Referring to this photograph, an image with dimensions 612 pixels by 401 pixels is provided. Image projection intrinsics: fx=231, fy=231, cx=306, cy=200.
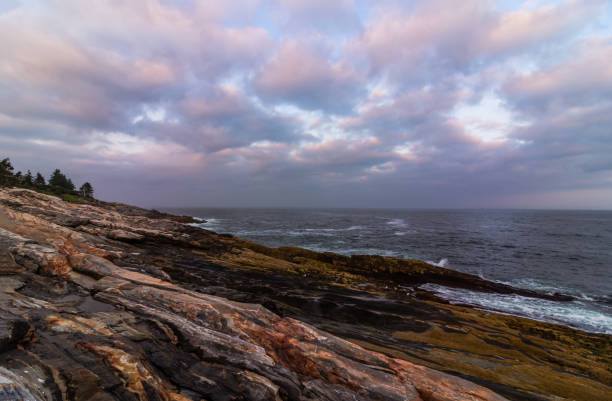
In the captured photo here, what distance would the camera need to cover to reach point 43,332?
19.4ft

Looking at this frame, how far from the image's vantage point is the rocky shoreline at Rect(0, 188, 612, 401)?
546 cm

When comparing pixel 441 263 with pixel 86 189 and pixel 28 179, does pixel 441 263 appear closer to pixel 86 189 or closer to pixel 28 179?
pixel 28 179

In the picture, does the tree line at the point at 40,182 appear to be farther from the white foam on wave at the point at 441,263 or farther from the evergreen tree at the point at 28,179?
the white foam on wave at the point at 441,263

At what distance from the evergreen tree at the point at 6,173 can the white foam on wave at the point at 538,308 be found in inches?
3890

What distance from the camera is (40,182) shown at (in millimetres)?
77750

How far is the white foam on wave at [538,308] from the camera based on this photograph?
20.2 meters

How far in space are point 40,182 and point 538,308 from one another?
126 metres

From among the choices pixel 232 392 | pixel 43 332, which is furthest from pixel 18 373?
pixel 232 392

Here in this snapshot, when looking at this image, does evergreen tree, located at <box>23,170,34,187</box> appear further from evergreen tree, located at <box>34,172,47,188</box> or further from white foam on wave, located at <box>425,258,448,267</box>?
white foam on wave, located at <box>425,258,448,267</box>

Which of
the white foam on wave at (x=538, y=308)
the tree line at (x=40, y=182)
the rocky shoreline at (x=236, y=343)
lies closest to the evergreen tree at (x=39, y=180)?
the tree line at (x=40, y=182)

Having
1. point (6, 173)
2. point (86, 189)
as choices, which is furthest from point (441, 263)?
point (86, 189)

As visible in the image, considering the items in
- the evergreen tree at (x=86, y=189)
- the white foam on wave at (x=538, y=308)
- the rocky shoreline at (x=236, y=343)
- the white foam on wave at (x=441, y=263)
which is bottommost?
the white foam on wave at (x=538, y=308)

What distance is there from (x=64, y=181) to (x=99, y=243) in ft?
339

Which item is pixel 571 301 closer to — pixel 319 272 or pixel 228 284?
pixel 319 272
